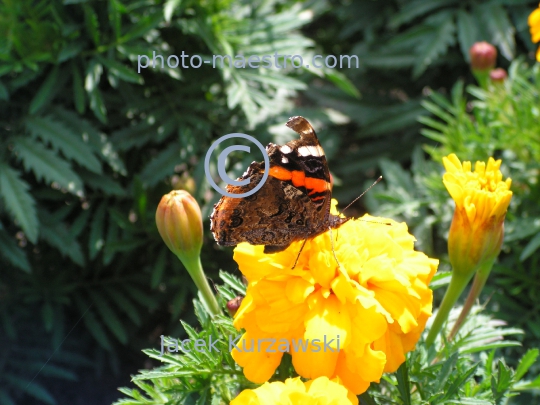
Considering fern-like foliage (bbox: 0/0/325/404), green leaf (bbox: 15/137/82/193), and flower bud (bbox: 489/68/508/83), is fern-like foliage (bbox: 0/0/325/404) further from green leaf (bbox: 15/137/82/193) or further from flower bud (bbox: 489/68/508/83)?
flower bud (bbox: 489/68/508/83)

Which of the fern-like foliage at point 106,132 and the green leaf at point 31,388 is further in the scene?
the green leaf at point 31,388

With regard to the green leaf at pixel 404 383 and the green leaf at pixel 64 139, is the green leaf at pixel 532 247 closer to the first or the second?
the green leaf at pixel 404 383

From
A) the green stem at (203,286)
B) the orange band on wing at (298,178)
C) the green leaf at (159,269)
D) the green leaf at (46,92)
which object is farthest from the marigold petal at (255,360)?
the green leaf at (46,92)

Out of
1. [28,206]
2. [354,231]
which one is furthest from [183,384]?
[28,206]

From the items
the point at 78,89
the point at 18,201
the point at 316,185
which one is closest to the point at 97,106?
the point at 78,89

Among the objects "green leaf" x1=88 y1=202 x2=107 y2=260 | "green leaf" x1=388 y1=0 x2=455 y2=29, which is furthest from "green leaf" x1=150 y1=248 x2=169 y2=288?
"green leaf" x1=388 y1=0 x2=455 y2=29
